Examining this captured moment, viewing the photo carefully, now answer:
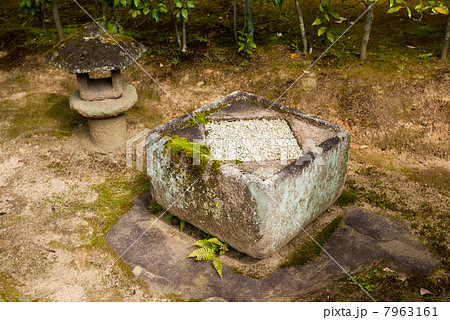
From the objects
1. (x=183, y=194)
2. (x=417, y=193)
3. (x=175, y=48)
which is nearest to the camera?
(x=183, y=194)

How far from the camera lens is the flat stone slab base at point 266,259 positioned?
447 cm

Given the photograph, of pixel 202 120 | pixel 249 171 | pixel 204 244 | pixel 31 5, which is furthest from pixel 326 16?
pixel 31 5

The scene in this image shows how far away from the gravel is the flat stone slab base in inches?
44.8

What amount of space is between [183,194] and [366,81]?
4.39 meters

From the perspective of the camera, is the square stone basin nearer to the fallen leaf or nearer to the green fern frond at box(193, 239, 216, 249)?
the green fern frond at box(193, 239, 216, 249)

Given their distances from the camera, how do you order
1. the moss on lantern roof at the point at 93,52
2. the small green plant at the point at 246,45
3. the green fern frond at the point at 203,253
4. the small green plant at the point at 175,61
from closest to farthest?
the green fern frond at the point at 203,253
the moss on lantern roof at the point at 93,52
the small green plant at the point at 246,45
the small green plant at the point at 175,61

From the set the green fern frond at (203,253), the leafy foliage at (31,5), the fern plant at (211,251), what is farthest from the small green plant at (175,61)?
the green fern frond at (203,253)

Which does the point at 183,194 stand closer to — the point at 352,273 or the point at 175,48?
the point at 352,273

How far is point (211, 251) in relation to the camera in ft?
15.6

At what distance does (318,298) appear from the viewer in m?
4.34

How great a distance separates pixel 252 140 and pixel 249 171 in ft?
2.26

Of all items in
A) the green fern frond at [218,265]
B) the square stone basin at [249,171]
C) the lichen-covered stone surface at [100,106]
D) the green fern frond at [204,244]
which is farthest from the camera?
the lichen-covered stone surface at [100,106]

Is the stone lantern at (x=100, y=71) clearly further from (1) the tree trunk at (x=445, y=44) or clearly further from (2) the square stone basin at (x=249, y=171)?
(1) the tree trunk at (x=445, y=44)

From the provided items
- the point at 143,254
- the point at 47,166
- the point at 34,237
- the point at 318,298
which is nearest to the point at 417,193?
the point at 318,298
